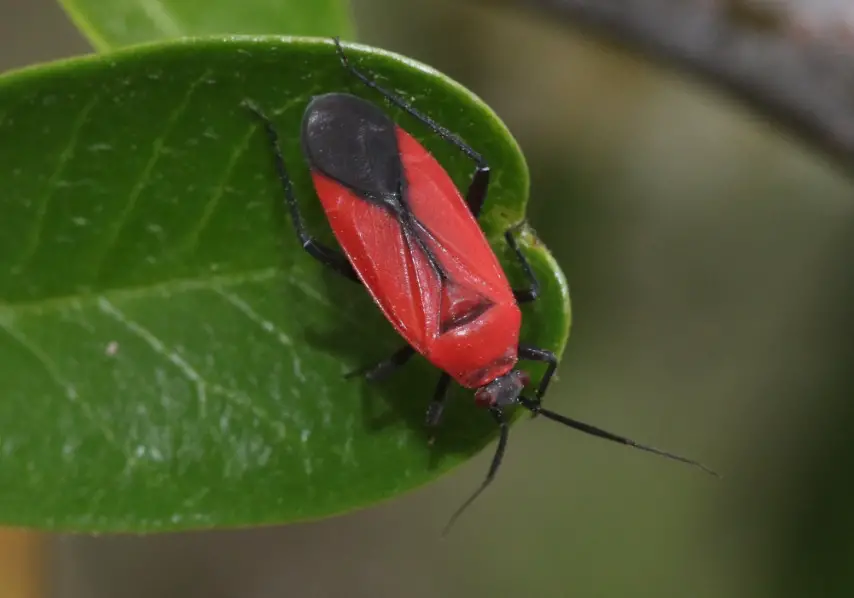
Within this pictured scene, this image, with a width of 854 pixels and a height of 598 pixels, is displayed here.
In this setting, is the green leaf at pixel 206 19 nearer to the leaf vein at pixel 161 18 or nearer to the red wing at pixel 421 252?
the leaf vein at pixel 161 18

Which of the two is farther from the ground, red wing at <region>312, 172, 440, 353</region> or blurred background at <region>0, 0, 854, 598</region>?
red wing at <region>312, 172, 440, 353</region>

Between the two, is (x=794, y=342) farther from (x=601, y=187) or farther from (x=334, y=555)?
(x=334, y=555)

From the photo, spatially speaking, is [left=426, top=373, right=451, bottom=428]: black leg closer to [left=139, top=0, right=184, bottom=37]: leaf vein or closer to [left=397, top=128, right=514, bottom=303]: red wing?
[left=397, top=128, right=514, bottom=303]: red wing

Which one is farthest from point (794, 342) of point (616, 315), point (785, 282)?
→ point (616, 315)

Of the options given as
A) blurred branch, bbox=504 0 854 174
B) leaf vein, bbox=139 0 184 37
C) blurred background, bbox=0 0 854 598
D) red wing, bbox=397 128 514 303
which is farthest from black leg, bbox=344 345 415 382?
blurred background, bbox=0 0 854 598

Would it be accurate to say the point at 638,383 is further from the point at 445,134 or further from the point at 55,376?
the point at 55,376

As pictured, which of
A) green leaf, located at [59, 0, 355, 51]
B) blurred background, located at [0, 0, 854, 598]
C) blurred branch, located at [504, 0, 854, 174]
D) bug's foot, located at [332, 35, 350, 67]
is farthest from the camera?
blurred background, located at [0, 0, 854, 598]

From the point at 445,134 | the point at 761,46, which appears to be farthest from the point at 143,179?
the point at 761,46
